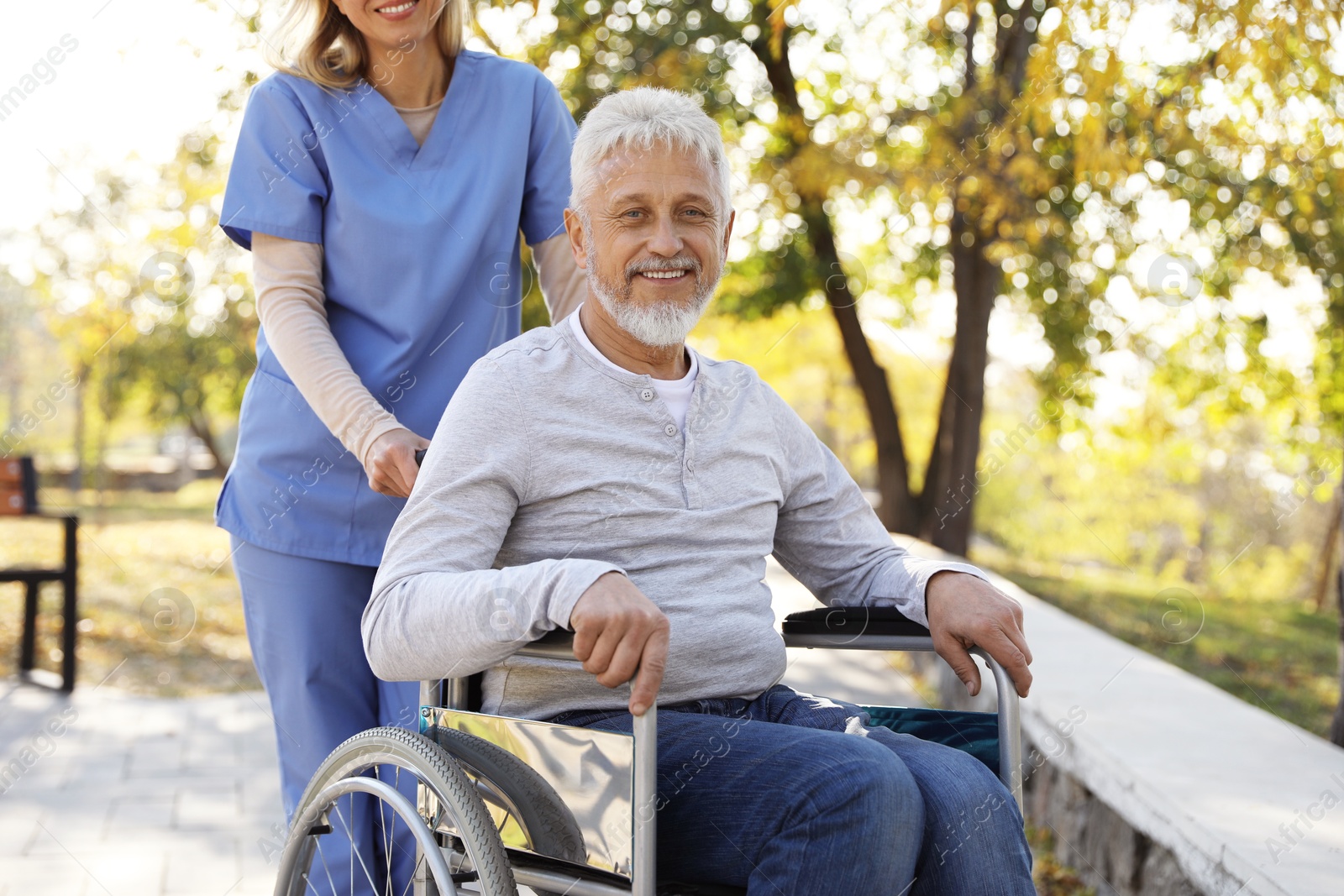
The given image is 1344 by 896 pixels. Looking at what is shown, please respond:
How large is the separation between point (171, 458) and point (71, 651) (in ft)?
70.0

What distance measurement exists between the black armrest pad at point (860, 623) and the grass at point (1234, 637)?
3.55 m

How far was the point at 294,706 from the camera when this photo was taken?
1900 mm

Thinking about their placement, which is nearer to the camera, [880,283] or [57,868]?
[57,868]

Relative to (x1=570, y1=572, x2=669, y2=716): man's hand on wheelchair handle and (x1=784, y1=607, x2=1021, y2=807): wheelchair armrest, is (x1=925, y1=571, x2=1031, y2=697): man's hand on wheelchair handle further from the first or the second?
(x1=570, y1=572, x2=669, y2=716): man's hand on wheelchair handle

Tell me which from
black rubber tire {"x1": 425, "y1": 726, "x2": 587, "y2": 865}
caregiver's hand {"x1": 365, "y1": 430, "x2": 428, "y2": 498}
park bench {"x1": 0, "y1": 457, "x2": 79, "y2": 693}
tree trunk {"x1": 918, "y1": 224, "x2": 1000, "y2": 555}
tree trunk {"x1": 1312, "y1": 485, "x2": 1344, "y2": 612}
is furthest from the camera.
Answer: tree trunk {"x1": 1312, "y1": 485, "x2": 1344, "y2": 612}

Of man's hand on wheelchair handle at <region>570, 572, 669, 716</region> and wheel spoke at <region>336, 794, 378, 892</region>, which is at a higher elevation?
man's hand on wheelchair handle at <region>570, 572, 669, 716</region>

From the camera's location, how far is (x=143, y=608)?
313 inches

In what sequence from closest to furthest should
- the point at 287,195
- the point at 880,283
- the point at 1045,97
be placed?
the point at 287,195 < the point at 1045,97 < the point at 880,283

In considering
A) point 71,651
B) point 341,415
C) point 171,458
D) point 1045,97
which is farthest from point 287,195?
point 171,458

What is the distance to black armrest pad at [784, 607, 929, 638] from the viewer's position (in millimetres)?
1803

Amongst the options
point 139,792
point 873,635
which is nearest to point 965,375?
point 139,792

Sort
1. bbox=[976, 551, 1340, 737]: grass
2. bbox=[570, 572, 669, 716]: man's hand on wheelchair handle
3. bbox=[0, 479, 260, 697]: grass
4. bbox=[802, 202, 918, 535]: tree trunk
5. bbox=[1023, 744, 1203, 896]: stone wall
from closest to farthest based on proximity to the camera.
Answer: bbox=[570, 572, 669, 716]: man's hand on wheelchair handle < bbox=[1023, 744, 1203, 896]: stone wall < bbox=[976, 551, 1340, 737]: grass < bbox=[0, 479, 260, 697]: grass < bbox=[802, 202, 918, 535]: tree trunk

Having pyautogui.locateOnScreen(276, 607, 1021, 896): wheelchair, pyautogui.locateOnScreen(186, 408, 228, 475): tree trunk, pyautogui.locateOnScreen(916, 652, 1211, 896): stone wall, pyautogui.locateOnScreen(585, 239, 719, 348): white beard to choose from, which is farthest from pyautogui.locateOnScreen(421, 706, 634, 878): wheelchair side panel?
pyautogui.locateOnScreen(186, 408, 228, 475): tree trunk

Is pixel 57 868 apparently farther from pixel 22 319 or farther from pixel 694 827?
pixel 22 319
